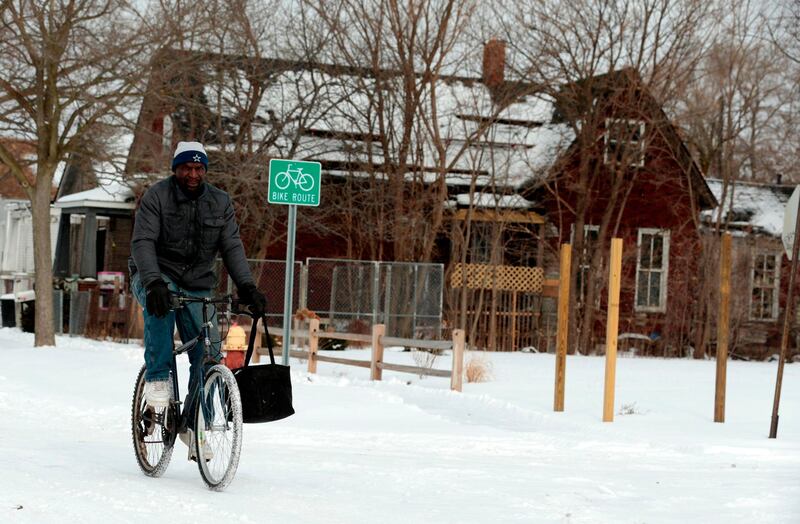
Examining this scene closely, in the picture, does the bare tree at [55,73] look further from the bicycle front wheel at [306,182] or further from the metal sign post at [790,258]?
the metal sign post at [790,258]

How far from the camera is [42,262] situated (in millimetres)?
24422

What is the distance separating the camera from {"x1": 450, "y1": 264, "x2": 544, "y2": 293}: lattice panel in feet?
104

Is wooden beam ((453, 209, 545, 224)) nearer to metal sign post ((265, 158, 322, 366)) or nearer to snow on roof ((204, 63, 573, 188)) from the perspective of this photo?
snow on roof ((204, 63, 573, 188))

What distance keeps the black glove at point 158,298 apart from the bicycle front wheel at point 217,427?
19.2 inches

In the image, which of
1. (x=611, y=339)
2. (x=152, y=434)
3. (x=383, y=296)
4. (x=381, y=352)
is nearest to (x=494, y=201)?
(x=383, y=296)

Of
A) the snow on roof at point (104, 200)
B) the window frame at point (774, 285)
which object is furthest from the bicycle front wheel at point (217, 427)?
the window frame at point (774, 285)

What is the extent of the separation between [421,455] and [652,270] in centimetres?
2520

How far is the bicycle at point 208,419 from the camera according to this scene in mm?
7652

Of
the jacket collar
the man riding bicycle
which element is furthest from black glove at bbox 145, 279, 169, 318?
the jacket collar

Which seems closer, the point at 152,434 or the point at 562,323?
the point at 152,434

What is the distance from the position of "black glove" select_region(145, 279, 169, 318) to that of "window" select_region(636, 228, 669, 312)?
91.5 feet

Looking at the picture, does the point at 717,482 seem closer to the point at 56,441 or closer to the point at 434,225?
the point at 56,441

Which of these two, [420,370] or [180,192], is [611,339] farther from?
[180,192]

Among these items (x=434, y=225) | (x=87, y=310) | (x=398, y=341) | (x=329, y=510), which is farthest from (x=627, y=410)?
(x=87, y=310)
